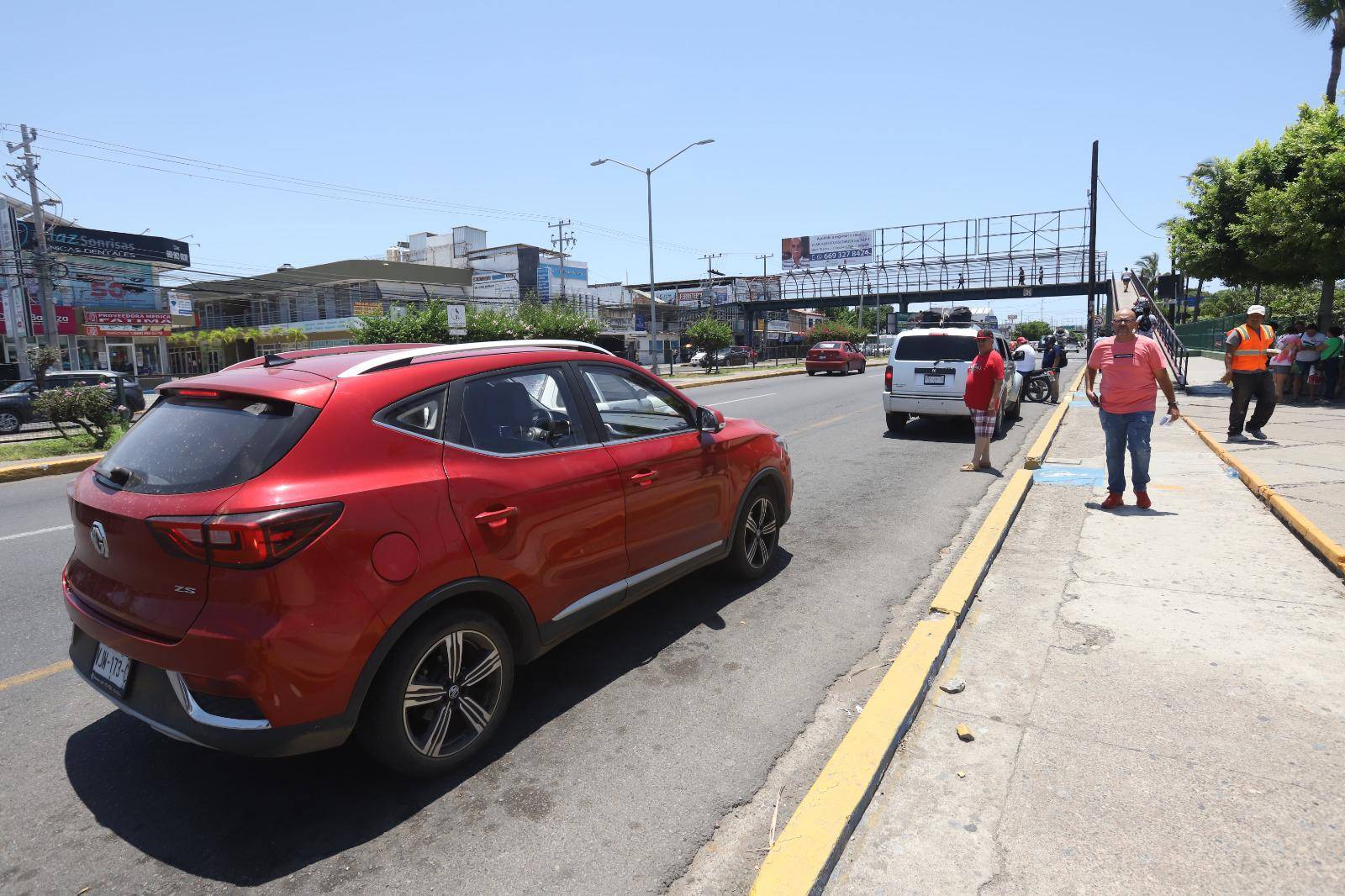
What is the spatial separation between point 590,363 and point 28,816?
9.65 ft

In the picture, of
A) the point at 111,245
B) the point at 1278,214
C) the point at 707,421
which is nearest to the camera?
the point at 707,421

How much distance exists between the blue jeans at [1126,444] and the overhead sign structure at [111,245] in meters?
49.1

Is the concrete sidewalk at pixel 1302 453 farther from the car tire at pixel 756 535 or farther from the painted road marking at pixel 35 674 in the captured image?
the painted road marking at pixel 35 674

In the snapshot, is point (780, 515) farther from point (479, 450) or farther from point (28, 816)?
point (28, 816)

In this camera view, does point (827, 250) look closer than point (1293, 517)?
No

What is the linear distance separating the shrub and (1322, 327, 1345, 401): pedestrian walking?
22739 millimetres

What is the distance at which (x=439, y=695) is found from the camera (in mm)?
3051

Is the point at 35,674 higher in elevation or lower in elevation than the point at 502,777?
higher

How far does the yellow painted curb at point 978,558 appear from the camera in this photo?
4719mm

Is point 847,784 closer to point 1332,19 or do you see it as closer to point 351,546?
point 351,546

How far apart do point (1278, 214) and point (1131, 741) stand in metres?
17.5

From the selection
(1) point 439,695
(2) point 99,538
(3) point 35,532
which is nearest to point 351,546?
(1) point 439,695

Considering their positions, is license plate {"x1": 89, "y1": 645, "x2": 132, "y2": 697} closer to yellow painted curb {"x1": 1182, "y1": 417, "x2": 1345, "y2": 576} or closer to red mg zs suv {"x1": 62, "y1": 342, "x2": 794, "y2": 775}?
red mg zs suv {"x1": 62, "y1": 342, "x2": 794, "y2": 775}

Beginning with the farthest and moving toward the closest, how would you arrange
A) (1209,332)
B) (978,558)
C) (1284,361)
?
(1209,332), (1284,361), (978,558)
